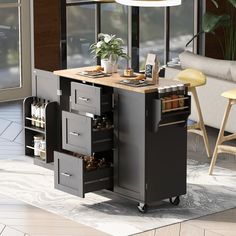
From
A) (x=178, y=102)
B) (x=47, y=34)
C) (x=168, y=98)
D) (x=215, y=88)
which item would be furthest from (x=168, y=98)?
(x=47, y=34)

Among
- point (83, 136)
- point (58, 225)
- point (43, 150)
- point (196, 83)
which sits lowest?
point (58, 225)

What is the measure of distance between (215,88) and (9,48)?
2.42 m

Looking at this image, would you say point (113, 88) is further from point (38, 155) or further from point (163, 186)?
point (38, 155)

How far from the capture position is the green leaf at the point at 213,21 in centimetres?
975

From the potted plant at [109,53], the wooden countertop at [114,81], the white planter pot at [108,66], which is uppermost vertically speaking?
the potted plant at [109,53]

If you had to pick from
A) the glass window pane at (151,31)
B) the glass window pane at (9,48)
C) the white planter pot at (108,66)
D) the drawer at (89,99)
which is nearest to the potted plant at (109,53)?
the white planter pot at (108,66)

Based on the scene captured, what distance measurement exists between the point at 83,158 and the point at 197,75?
1.55 metres

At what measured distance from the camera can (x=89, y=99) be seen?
6449 millimetres

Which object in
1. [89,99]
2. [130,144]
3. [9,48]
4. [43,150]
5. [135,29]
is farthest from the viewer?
[135,29]

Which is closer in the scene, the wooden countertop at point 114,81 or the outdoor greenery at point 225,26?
the wooden countertop at point 114,81

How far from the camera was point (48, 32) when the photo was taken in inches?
350

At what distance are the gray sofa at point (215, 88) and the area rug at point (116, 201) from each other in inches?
35.4

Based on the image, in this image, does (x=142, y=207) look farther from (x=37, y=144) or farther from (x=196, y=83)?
(x=196, y=83)

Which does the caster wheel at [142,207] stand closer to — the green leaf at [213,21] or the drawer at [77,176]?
the drawer at [77,176]
